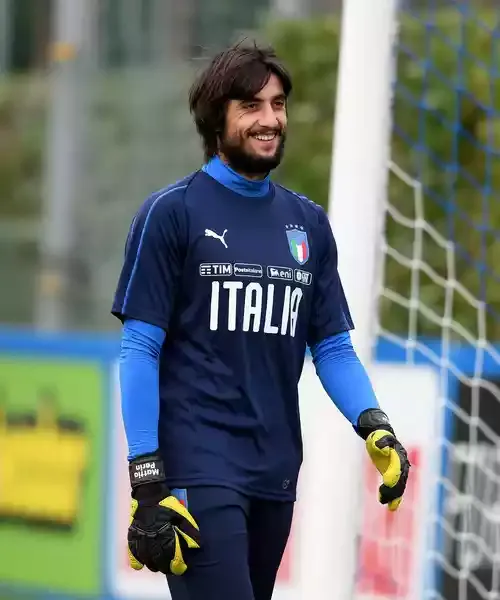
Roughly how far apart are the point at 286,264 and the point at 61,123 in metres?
6.79

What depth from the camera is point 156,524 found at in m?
3.12

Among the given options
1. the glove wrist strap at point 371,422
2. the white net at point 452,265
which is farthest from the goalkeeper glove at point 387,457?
the white net at point 452,265

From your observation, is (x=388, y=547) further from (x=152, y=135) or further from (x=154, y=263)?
(x=152, y=135)

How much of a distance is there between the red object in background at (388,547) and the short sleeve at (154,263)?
9.08 feet

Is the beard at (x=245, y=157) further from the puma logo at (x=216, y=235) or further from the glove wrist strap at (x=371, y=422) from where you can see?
the glove wrist strap at (x=371, y=422)

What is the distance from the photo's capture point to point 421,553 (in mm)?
5891

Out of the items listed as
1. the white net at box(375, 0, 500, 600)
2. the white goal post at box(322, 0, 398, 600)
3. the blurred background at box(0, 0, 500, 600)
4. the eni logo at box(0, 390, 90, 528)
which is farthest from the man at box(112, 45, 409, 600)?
the blurred background at box(0, 0, 500, 600)

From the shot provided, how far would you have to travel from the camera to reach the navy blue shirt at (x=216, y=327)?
3.28 metres

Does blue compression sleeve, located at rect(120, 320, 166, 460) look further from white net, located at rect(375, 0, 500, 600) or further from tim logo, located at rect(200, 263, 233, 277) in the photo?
white net, located at rect(375, 0, 500, 600)

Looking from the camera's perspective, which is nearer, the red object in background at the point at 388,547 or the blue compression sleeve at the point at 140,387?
the blue compression sleeve at the point at 140,387

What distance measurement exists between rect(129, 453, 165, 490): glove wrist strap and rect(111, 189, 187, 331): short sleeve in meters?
0.29

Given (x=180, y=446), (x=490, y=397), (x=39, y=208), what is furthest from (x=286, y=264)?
(x=39, y=208)

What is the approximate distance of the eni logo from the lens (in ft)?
22.5

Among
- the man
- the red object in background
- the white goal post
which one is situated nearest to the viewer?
the man
